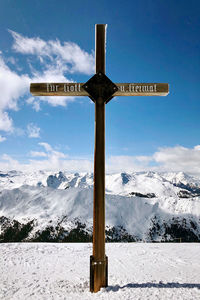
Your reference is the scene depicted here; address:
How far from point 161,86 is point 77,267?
421 cm

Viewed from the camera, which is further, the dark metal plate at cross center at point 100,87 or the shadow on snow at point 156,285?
the dark metal plate at cross center at point 100,87

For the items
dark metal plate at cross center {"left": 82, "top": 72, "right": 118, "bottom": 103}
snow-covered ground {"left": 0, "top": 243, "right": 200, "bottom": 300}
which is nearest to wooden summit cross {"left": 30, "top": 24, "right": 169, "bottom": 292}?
dark metal plate at cross center {"left": 82, "top": 72, "right": 118, "bottom": 103}

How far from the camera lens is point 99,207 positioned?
285 centimetres

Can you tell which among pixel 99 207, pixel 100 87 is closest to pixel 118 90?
pixel 100 87

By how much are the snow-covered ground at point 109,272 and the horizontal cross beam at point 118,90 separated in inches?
126

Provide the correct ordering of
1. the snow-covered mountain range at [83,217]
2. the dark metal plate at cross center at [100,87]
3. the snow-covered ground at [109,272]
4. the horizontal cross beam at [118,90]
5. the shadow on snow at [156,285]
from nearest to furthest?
the snow-covered ground at [109,272] → the shadow on snow at [156,285] → the dark metal plate at cross center at [100,87] → the horizontal cross beam at [118,90] → the snow-covered mountain range at [83,217]

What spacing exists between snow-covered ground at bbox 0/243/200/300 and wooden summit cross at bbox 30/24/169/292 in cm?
40

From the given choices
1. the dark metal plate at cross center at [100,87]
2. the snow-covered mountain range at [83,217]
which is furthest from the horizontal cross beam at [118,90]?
the snow-covered mountain range at [83,217]

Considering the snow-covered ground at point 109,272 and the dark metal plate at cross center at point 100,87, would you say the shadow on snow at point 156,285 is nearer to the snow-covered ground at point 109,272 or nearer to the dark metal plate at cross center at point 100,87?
the snow-covered ground at point 109,272

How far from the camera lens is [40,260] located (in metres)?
4.52

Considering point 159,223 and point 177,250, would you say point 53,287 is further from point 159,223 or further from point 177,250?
point 159,223

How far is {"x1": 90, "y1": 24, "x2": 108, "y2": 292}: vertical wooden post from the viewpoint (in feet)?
9.18

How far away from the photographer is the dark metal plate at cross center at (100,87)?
3053mm

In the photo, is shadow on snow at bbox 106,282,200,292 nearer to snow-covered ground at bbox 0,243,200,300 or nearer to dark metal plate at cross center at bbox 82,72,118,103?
snow-covered ground at bbox 0,243,200,300
